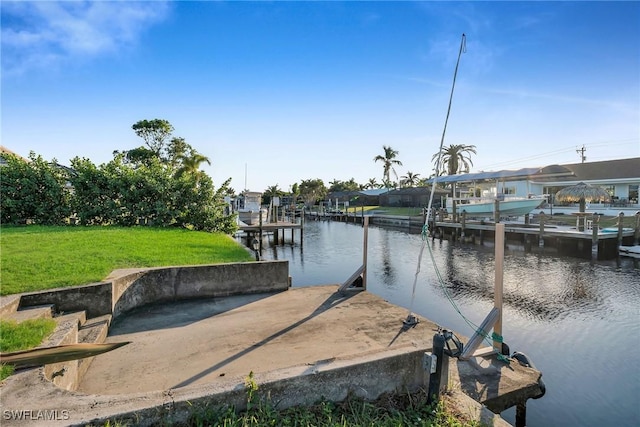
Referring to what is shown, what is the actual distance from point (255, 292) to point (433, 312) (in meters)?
5.11

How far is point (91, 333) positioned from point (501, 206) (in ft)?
83.0

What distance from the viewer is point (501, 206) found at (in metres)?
24.7

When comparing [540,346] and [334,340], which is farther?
[540,346]

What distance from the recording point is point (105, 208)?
1448cm

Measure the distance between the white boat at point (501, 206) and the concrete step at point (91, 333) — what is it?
954 inches

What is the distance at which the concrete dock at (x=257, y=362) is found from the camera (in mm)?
2908

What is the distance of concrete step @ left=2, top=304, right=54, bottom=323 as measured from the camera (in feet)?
15.5

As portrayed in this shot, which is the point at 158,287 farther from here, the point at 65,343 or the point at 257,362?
the point at 257,362

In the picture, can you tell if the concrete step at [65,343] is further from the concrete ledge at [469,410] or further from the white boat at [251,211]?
the white boat at [251,211]

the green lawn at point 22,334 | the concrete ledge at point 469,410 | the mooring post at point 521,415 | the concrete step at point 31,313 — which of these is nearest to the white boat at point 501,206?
the mooring post at point 521,415

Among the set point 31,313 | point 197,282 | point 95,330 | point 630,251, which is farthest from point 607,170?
point 31,313

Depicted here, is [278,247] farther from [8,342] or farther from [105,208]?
[8,342]

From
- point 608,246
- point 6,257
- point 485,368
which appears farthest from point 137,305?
point 608,246

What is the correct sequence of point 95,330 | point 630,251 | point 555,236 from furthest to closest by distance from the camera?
point 555,236 < point 630,251 < point 95,330
